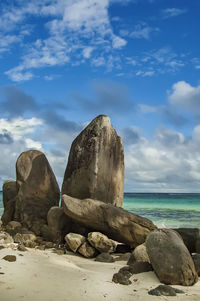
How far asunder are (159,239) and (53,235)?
4719 mm

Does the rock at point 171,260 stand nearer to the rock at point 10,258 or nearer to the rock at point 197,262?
the rock at point 197,262

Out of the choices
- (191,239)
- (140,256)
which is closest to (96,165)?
(191,239)

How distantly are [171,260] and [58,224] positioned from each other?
16.2 ft

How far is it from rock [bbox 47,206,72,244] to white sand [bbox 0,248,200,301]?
2.43 metres

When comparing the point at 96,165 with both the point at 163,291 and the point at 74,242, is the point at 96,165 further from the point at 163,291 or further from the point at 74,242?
the point at 163,291

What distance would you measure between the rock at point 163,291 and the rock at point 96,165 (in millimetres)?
5550

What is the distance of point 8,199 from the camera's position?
1567 centimetres

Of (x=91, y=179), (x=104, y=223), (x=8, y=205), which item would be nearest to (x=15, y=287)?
(x=104, y=223)

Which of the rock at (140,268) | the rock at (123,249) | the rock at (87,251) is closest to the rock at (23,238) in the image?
the rock at (87,251)

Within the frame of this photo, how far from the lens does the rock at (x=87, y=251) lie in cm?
977

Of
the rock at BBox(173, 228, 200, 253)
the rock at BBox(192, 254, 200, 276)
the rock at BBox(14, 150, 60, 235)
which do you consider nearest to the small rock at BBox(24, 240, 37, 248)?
the rock at BBox(14, 150, 60, 235)

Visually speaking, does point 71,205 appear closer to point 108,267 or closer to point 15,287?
point 108,267

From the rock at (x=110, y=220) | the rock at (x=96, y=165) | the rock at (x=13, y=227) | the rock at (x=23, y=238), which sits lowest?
the rock at (x=23, y=238)

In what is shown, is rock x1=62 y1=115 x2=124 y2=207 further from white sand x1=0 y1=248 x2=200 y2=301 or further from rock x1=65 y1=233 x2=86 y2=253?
white sand x1=0 y1=248 x2=200 y2=301
